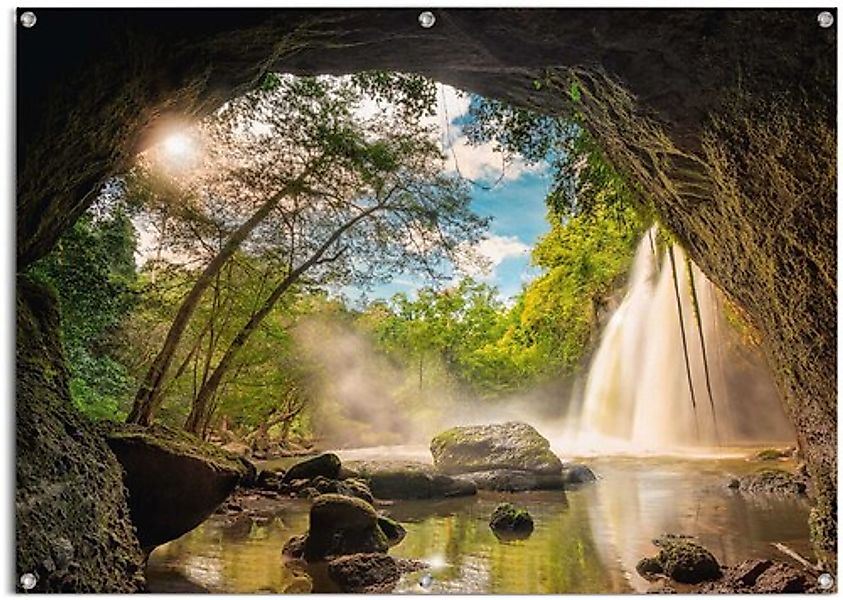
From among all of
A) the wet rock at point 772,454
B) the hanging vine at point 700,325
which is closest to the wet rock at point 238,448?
the hanging vine at point 700,325

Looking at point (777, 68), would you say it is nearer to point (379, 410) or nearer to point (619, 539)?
point (619, 539)

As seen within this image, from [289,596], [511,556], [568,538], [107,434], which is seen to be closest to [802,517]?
[568,538]

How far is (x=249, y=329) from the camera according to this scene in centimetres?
360

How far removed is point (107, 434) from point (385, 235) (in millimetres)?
1555

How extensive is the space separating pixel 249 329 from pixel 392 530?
4.22 feet

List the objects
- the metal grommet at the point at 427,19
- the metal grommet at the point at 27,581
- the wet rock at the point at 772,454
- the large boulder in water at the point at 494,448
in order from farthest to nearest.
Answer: the wet rock at the point at 772,454, the large boulder in water at the point at 494,448, the metal grommet at the point at 427,19, the metal grommet at the point at 27,581

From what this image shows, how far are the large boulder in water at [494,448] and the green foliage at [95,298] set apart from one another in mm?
1606

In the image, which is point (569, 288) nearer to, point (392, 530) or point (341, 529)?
point (392, 530)

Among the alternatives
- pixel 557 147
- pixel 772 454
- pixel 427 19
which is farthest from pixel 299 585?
pixel 772 454

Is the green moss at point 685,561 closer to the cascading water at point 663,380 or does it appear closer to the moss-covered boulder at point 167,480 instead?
the cascading water at point 663,380

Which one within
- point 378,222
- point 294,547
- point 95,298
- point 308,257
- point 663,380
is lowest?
point 294,547

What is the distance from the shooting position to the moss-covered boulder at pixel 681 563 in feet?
7.94

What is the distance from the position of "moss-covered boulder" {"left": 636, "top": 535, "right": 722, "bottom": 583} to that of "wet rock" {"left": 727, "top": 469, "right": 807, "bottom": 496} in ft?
2.48

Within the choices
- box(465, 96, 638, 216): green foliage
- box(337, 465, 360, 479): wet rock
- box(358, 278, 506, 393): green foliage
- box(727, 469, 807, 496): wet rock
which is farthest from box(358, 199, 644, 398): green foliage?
box(727, 469, 807, 496): wet rock
